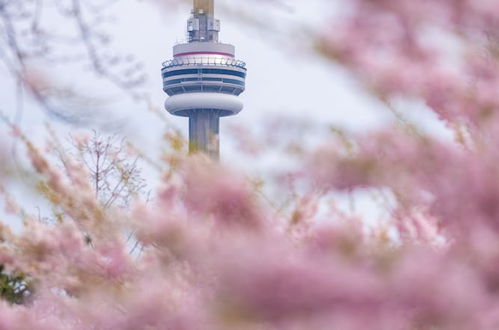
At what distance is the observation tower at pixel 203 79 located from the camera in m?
91.1

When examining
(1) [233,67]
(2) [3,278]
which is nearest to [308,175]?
(2) [3,278]

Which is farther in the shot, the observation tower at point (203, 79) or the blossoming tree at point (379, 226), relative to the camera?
the observation tower at point (203, 79)

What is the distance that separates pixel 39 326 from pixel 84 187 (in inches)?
37.6

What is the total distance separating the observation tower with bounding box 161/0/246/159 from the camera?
9106 centimetres

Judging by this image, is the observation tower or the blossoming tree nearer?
the blossoming tree

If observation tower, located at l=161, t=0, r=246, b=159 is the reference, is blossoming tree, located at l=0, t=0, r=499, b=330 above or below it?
below

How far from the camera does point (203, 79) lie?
9150 cm

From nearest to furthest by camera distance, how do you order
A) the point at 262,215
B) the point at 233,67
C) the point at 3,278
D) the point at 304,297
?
the point at 304,297 → the point at 262,215 → the point at 3,278 → the point at 233,67

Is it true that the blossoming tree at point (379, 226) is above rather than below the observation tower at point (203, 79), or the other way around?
below

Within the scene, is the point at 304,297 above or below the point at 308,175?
below

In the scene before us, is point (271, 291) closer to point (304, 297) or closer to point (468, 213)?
point (304, 297)

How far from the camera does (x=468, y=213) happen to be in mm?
2828

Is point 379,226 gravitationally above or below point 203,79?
below

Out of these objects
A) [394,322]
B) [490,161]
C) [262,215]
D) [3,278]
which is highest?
[3,278]
